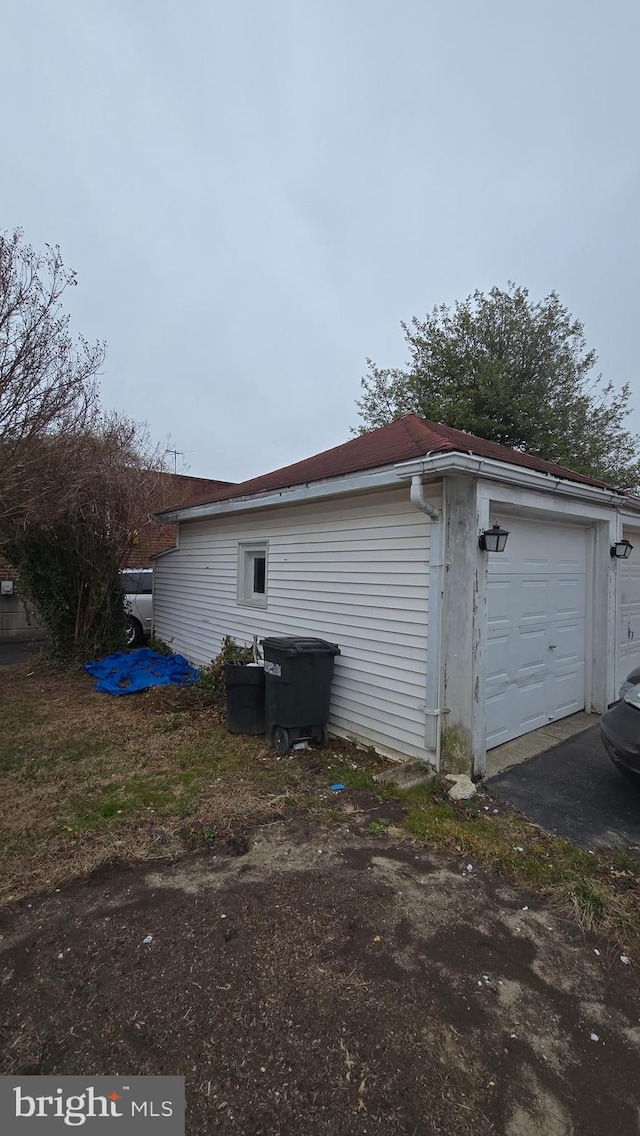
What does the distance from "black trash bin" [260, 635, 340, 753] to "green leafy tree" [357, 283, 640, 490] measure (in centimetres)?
1183

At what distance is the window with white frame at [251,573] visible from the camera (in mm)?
7093

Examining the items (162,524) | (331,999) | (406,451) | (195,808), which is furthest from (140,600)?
(331,999)

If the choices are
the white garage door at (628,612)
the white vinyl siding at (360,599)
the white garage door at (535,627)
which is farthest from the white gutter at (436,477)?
the white garage door at (628,612)

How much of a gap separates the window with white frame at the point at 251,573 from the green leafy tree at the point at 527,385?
9904mm

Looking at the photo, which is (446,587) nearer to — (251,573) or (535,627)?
(535,627)

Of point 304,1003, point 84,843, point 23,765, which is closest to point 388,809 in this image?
point 304,1003

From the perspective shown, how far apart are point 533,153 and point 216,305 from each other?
7.28 meters

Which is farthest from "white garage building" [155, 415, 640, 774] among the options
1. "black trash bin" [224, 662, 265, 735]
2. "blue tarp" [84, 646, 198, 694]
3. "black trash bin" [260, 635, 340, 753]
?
"blue tarp" [84, 646, 198, 694]

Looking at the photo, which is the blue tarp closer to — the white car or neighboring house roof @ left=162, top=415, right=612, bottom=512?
the white car

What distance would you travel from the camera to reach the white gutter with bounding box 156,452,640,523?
12.5ft

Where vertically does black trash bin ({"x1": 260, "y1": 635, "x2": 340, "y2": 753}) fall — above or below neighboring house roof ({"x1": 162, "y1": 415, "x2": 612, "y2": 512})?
below

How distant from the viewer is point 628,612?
6.40 meters

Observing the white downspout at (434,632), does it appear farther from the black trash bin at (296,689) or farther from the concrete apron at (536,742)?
the black trash bin at (296,689)

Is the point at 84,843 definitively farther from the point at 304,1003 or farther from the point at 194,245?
the point at 194,245
